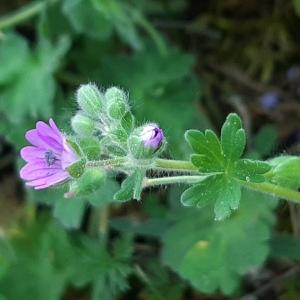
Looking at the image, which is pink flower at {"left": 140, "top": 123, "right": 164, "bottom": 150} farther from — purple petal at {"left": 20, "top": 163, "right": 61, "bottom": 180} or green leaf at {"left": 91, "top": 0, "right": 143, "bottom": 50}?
green leaf at {"left": 91, "top": 0, "right": 143, "bottom": 50}

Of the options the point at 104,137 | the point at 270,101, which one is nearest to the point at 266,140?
the point at 270,101

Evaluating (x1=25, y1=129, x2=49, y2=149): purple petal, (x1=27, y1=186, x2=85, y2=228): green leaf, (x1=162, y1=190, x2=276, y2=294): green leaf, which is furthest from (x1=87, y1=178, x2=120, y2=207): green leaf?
(x1=25, y1=129, x2=49, y2=149): purple petal

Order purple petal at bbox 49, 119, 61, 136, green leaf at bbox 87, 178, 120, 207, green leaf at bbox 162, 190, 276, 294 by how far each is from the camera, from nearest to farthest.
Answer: purple petal at bbox 49, 119, 61, 136 → green leaf at bbox 87, 178, 120, 207 → green leaf at bbox 162, 190, 276, 294

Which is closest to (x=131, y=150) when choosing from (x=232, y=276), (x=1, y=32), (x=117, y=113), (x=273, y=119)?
(x=117, y=113)

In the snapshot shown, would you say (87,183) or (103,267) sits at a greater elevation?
(103,267)

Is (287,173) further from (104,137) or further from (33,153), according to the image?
(33,153)

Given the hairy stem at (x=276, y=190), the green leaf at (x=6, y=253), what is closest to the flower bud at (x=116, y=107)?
the hairy stem at (x=276, y=190)
